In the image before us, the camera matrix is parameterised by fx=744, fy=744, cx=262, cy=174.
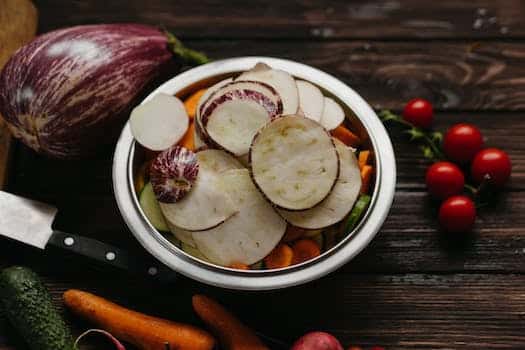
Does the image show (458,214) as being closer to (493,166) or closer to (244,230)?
(493,166)

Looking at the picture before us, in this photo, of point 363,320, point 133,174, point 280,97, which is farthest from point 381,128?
point 133,174

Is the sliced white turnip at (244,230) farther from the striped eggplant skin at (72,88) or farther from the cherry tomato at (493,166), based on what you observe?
the cherry tomato at (493,166)

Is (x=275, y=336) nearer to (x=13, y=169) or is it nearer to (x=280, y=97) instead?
(x=280, y=97)

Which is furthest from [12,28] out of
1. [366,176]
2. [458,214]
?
[458,214]

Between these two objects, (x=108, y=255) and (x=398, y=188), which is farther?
(x=398, y=188)

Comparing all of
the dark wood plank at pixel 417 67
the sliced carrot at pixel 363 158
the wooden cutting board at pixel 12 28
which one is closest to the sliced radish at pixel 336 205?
the sliced carrot at pixel 363 158

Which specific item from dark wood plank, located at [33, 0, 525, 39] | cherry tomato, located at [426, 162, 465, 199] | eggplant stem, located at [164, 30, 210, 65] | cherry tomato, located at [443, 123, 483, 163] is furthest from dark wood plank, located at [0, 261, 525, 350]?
dark wood plank, located at [33, 0, 525, 39]

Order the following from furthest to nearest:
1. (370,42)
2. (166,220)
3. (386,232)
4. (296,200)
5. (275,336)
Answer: (370,42)
(386,232)
(275,336)
(166,220)
(296,200)
